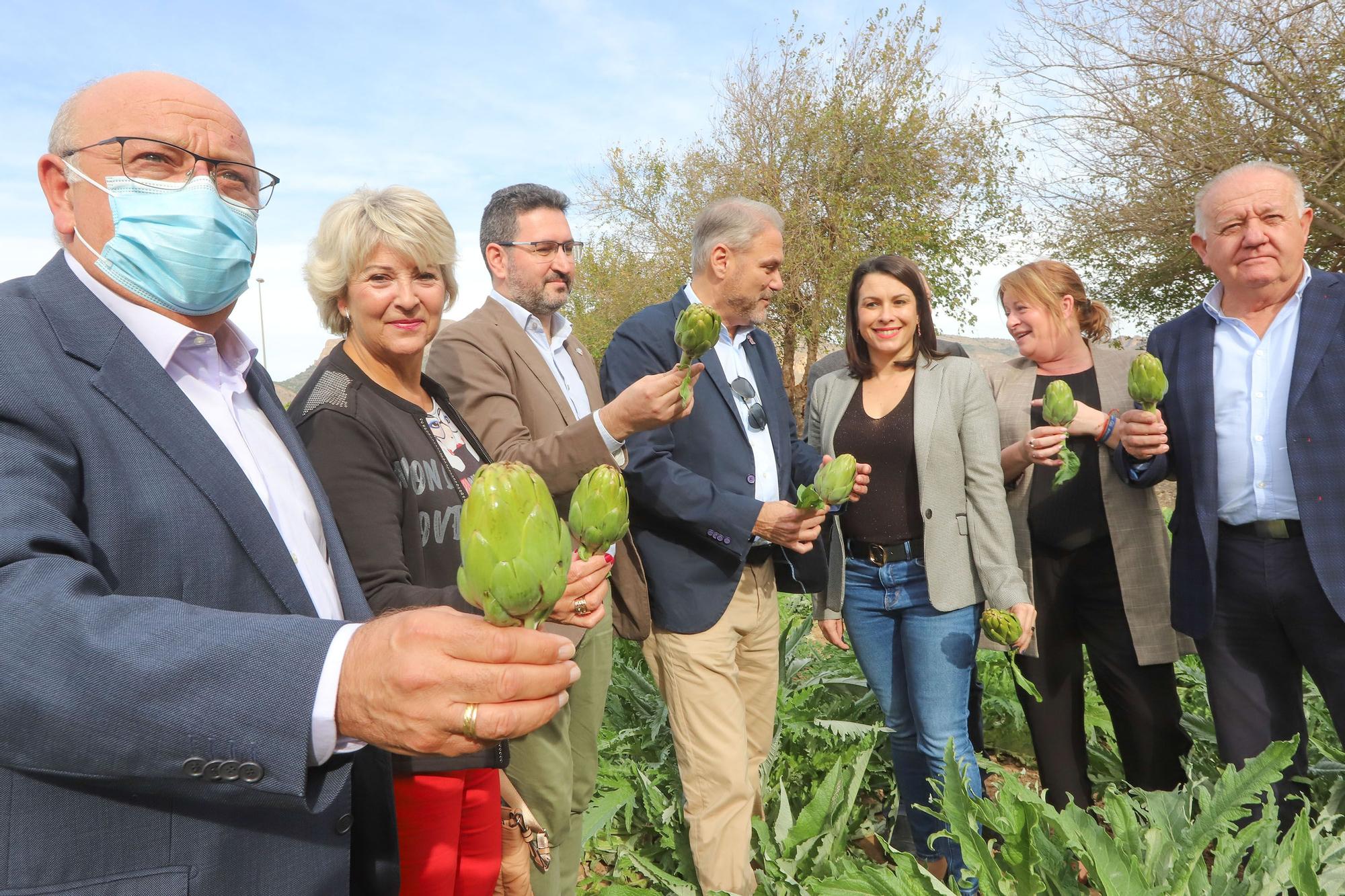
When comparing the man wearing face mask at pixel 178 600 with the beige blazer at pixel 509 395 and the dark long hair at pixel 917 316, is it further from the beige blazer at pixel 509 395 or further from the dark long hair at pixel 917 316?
the dark long hair at pixel 917 316

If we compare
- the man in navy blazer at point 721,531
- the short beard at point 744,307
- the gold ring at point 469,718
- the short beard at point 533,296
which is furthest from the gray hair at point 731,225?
the gold ring at point 469,718

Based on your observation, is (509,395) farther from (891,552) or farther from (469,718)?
(469,718)

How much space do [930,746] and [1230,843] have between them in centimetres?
98

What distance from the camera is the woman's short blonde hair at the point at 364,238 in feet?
6.69

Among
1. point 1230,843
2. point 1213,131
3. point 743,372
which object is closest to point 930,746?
point 1230,843

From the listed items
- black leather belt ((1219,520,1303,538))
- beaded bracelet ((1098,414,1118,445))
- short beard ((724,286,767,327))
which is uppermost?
short beard ((724,286,767,327))

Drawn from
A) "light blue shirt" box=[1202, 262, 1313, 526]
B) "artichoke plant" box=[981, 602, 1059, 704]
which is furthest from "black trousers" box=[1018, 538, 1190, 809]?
"light blue shirt" box=[1202, 262, 1313, 526]

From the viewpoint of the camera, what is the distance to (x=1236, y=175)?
2637 millimetres

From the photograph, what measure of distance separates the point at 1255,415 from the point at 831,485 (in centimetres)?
129

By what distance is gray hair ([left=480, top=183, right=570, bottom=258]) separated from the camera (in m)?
3.03

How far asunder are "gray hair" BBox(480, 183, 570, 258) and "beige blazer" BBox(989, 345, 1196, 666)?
1892 mm

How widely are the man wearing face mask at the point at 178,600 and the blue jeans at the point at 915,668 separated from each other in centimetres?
192

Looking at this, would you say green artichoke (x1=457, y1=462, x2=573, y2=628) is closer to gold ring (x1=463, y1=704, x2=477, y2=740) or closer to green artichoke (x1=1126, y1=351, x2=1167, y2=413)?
gold ring (x1=463, y1=704, x2=477, y2=740)

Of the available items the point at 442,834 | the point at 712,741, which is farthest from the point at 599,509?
the point at 712,741
